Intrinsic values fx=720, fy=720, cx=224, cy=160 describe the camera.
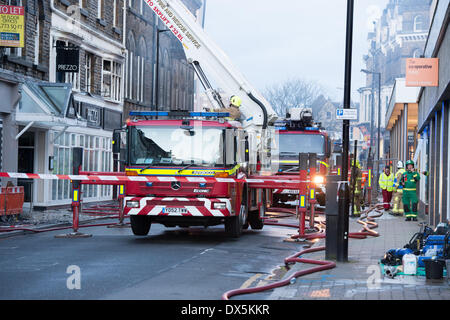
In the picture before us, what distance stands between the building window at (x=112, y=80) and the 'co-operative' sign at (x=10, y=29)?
35.0 ft

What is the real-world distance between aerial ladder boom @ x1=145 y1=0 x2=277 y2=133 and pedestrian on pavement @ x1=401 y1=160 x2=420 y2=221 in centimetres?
525

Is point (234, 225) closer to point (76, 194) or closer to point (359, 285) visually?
point (76, 194)

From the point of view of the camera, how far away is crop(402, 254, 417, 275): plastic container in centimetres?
963

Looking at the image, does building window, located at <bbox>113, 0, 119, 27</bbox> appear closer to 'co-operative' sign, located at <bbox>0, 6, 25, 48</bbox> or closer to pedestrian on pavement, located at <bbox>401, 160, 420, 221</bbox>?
'co-operative' sign, located at <bbox>0, 6, 25, 48</bbox>

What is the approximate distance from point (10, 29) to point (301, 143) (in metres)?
10.5

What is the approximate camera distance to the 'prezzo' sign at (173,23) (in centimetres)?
1927

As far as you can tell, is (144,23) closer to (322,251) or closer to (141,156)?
(141,156)

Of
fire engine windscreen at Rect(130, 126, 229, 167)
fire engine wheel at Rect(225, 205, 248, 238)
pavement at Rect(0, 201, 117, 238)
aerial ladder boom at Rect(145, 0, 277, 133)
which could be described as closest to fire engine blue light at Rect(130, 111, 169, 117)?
fire engine windscreen at Rect(130, 126, 229, 167)

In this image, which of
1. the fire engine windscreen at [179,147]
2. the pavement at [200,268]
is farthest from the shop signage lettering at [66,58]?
the fire engine windscreen at [179,147]

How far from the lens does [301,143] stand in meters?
25.1

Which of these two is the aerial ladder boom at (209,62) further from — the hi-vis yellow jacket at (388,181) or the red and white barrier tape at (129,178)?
the hi-vis yellow jacket at (388,181)

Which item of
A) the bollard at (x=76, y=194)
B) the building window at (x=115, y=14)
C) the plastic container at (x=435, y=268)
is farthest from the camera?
the building window at (x=115, y=14)

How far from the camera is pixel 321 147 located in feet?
82.2
